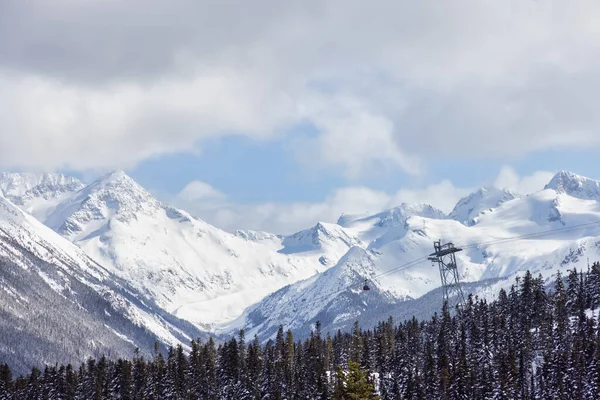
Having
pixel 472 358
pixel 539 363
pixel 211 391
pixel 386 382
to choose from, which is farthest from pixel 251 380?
pixel 539 363

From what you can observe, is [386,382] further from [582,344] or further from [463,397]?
[582,344]

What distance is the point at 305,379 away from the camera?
190125mm

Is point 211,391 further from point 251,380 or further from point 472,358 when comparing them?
point 472,358

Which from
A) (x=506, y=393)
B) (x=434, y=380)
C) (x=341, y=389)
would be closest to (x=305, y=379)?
(x=434, y=380)

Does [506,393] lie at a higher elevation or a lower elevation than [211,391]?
lower

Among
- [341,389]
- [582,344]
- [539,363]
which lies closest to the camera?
[341,389]

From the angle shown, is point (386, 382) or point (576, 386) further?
point (386, 382)

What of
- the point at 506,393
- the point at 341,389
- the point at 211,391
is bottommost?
the point at 341,389

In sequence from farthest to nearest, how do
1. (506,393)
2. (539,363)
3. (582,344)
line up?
(539,363) → (582,344) → (506,393)

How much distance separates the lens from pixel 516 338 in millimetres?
194250

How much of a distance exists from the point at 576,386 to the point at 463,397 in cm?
2067

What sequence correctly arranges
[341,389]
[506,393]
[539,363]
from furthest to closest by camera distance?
[539,363] → [506,393] → [341,389]

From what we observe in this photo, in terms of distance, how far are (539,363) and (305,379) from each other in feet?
162

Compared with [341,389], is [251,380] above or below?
above
